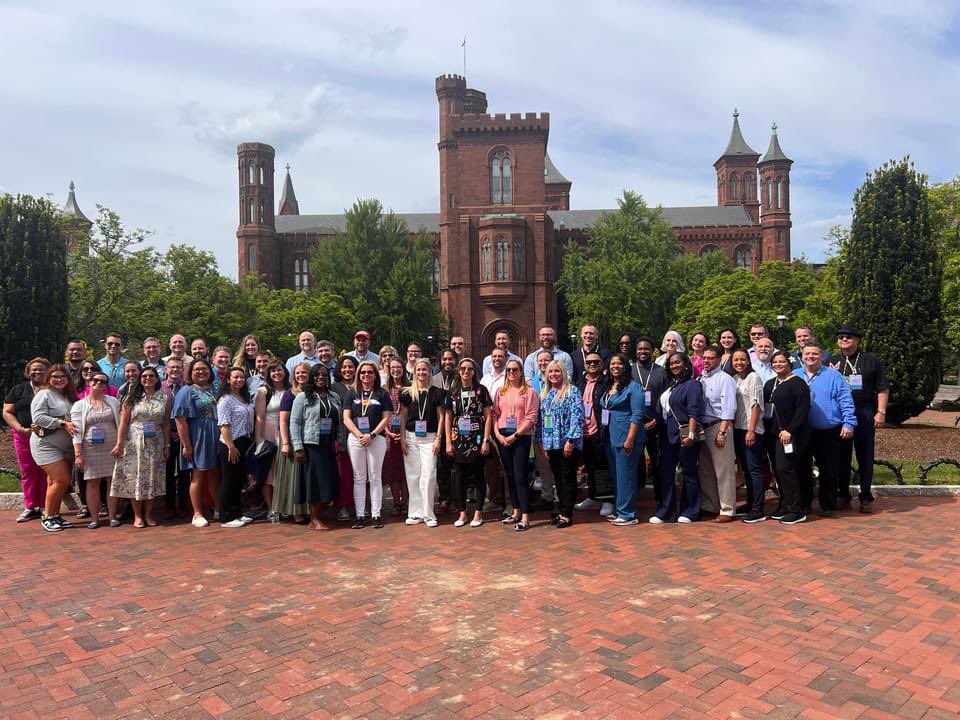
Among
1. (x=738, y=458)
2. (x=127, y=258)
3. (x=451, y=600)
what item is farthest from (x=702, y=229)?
(x=451, y=600)

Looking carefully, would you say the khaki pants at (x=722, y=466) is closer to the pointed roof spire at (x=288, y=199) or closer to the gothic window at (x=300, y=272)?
the gothic window at (x=300, y=272)

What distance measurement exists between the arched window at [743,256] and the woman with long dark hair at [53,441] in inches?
2443

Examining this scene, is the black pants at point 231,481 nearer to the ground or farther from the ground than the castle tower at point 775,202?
nearer to the ground

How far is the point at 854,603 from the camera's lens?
4629mm

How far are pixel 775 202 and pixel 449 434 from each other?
67.5 m

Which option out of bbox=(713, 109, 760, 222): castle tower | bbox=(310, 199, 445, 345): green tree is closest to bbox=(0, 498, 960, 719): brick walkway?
bbox=(310, 199, 445, 345): green tree

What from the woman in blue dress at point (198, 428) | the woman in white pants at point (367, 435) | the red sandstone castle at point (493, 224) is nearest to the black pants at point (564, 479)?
the woman in white pants at point (367, 435)

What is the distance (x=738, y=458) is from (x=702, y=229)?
190 ft

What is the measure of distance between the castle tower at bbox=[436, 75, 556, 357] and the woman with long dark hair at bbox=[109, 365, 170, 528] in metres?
38.2

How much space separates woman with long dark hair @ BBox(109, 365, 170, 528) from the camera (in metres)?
7.16

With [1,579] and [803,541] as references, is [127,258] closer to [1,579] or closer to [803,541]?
[1,579]

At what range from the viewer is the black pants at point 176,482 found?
299 inches

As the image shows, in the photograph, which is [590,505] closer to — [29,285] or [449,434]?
[449,434]

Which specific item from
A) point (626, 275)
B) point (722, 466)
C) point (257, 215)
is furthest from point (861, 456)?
point (257, 215)
